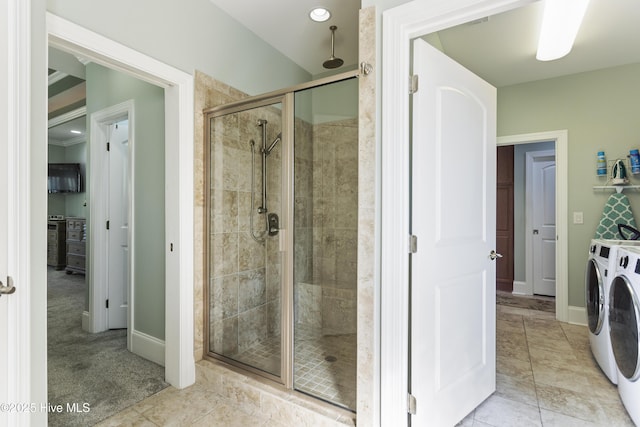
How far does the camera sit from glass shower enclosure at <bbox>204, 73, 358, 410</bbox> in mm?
1932

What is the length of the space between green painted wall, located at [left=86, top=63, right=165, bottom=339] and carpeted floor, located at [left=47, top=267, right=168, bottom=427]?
0.29 meters

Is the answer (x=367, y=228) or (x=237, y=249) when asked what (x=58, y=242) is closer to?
(x=237, y=249)

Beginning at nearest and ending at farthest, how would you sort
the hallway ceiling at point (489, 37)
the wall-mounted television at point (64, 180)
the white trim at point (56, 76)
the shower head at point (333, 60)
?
the hallway ceiling at point (489, 37) → the shower head at point (333, 60) → the white trim at point (56, 76) → the wall-mounted television at point (64, 180)

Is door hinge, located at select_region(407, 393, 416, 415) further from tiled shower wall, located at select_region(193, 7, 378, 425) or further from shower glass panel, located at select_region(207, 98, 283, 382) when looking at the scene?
shower glass panel, located at select_region(207, 98, 283, 382)

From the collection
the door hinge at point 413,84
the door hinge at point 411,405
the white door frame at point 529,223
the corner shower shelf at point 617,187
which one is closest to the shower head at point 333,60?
the door hinge at point 413,84

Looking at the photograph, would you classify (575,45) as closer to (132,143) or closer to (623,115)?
(623,115)

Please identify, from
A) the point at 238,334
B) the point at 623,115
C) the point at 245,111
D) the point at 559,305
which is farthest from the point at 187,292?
the point at 623,115

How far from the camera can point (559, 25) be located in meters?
2.17

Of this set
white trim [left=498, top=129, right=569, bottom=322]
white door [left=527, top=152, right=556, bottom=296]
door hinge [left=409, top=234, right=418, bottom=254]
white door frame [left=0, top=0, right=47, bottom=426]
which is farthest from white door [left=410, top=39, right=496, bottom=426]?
white door [left=527, top=152, right=556, bottom=296]

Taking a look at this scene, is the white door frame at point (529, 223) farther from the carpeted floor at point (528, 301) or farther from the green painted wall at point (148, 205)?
the green painted wall at point (148, 205)

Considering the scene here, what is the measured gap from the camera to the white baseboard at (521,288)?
4.46 m

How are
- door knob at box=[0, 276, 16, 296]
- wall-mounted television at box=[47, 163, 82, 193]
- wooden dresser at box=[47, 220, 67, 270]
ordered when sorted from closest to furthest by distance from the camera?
1. door knob at box=[0, 276, 16, 296]
2. wooden dresser at box=[47, 220, 67, 270]
3. wall-mounted television at box=[47, 163, 82, 193]

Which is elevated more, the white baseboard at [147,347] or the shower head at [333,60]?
the shower head at [333,60]

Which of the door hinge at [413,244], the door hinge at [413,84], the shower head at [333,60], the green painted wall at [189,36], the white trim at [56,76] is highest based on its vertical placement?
the white trim at [56,76]
